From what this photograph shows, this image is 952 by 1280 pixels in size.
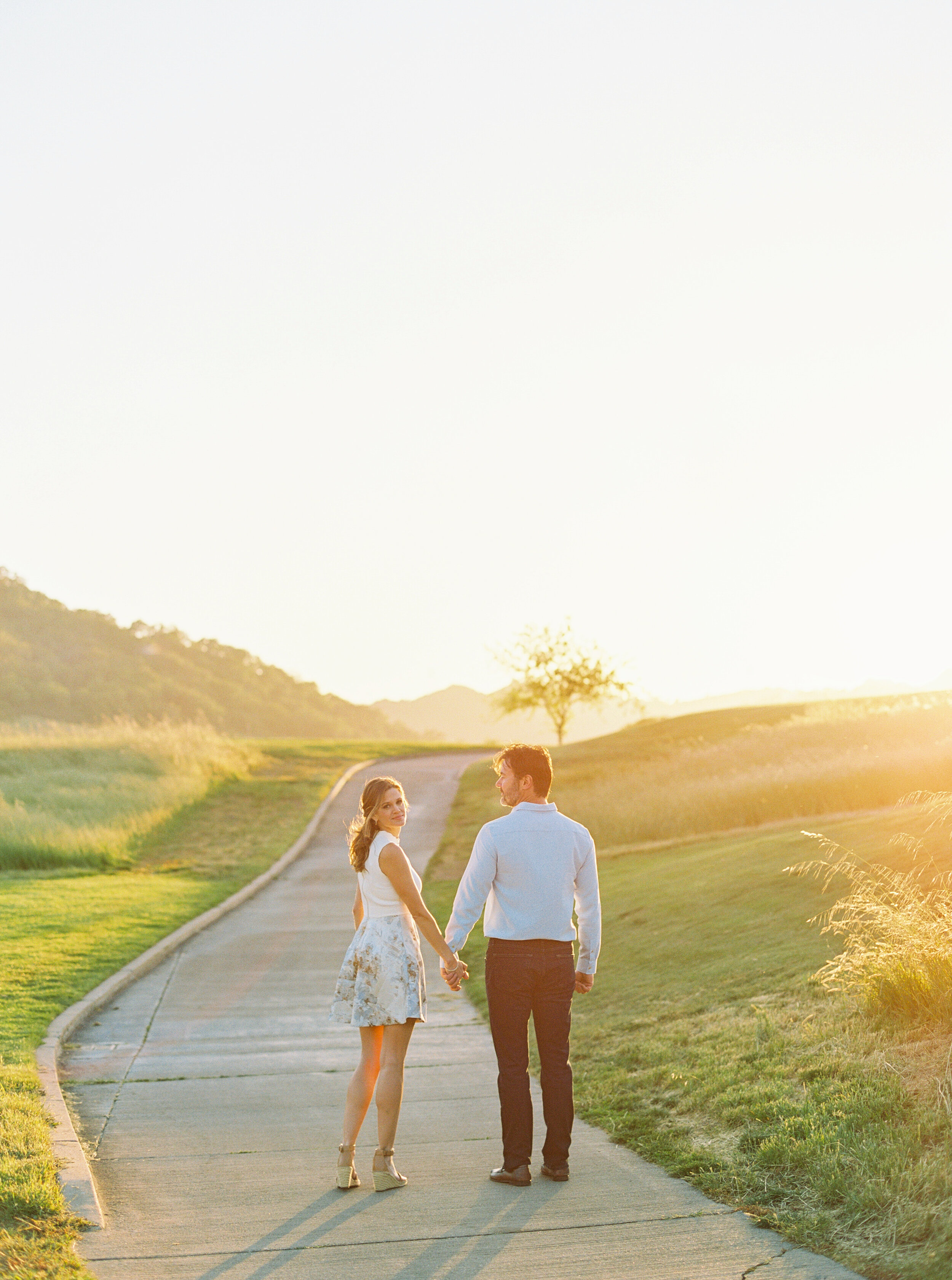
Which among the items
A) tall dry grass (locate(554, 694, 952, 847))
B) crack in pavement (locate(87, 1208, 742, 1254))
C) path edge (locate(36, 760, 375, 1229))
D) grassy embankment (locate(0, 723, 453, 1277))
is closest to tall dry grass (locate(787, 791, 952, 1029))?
crack in pavement (locate(87, 1208, 742, 1254))

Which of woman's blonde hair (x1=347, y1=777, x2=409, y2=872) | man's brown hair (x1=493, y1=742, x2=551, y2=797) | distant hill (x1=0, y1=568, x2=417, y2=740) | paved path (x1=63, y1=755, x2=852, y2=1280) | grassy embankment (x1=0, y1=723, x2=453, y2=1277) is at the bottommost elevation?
paved path (x1=63, y1=755, x2=852, y2=1280)

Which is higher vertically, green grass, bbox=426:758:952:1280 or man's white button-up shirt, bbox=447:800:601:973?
man's white button-up shirt, bbox=447:800:601:973

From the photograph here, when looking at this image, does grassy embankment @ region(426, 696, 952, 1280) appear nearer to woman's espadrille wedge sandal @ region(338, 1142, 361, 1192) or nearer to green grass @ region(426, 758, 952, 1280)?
green grass @ region(426, 758, 952, 1280)

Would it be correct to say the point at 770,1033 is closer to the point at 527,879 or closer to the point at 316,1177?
the point at 527,879

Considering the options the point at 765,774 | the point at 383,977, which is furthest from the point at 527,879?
the point at 765,774

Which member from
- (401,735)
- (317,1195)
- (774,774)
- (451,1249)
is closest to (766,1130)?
(451,1249)

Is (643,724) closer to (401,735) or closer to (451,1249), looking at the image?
(451,1249)

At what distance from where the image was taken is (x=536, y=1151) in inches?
236

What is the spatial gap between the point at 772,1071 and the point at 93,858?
53.2 feet

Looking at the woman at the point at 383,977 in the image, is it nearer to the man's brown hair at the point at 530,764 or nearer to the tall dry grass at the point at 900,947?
the man's brown hair at the point at 530,764

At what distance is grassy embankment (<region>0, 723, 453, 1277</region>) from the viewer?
5.44 meters

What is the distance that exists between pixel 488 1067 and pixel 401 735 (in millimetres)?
93759

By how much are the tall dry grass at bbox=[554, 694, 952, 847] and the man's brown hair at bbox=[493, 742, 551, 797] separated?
11.1 m

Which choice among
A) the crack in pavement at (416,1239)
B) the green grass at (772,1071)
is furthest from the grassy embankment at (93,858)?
the green grass at (772,1071)
